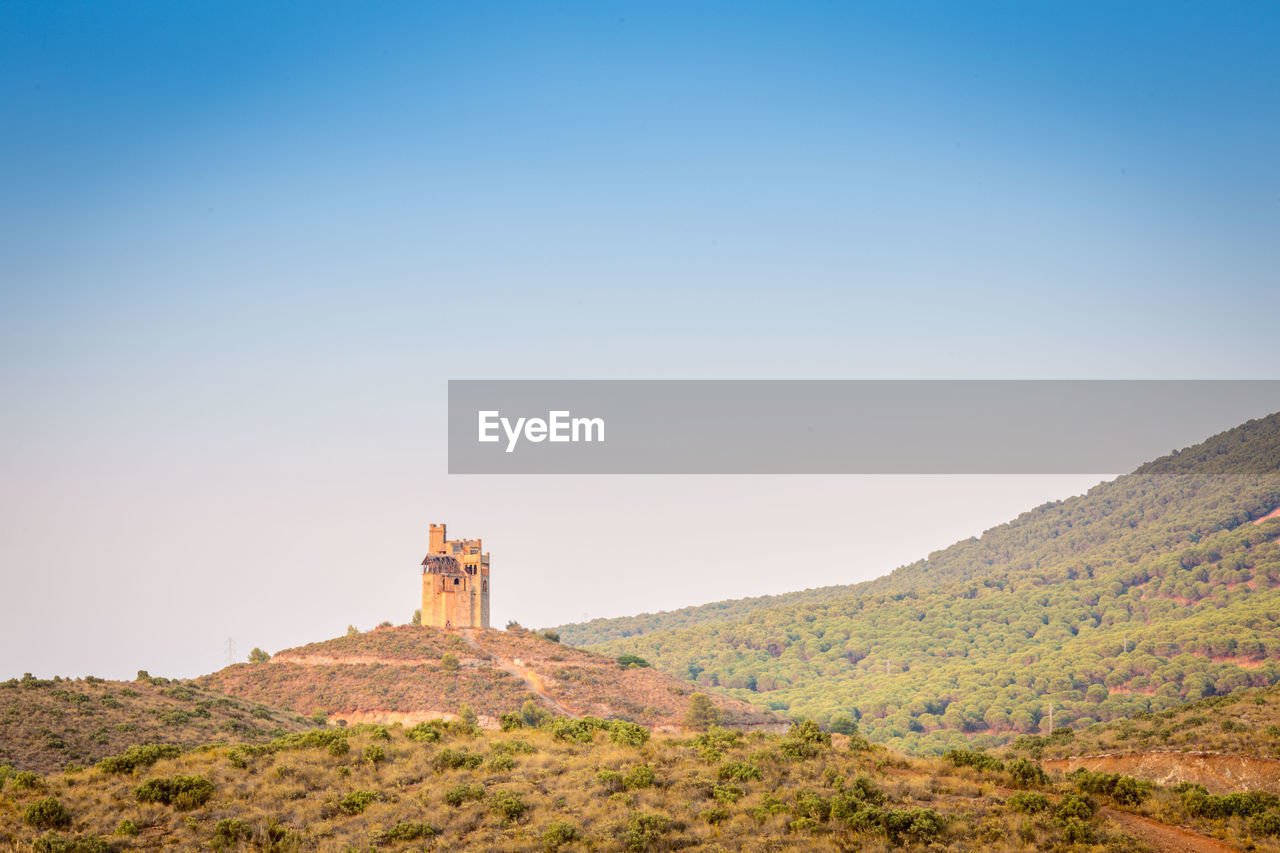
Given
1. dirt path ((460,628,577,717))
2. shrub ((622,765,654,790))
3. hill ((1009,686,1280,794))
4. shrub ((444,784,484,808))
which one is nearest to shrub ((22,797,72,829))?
shrub ((444,784,484,808))

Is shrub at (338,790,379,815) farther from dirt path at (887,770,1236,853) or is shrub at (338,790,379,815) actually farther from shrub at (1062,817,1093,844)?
dirt path at (887,770,1236,853)

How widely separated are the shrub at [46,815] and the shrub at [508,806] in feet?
38.2

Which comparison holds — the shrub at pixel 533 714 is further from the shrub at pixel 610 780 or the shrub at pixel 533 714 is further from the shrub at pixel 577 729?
the shrub at pixel 610 780

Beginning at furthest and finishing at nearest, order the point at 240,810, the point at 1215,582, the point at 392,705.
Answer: the point at 1215,582 < the point at 392,705 < the point at 240,810

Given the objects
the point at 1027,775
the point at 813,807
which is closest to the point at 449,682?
the point at 813,807

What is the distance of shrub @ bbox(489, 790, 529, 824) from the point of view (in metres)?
27.8

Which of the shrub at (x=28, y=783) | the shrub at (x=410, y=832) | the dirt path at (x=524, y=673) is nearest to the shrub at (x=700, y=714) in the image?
the dirt path at (x=524, y=673)

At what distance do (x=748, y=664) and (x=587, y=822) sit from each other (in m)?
139

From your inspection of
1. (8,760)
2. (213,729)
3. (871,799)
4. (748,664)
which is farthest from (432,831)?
(748,664)

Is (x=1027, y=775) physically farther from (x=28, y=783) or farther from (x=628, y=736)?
(x=28, y=783)

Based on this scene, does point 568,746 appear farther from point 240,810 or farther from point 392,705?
point 392,705

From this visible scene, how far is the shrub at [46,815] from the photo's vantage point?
26.5 metres

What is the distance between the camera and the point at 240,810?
27906 mm

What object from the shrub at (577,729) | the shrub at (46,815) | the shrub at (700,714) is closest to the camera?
the shrub at (46,815)
